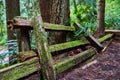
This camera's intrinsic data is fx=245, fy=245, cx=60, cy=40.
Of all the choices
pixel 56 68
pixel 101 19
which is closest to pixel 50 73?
pixel 56 68

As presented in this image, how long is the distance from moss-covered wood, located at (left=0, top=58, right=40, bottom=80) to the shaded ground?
0.68 meters

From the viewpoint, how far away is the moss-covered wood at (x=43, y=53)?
173 inches

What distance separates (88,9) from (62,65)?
719 centimetres

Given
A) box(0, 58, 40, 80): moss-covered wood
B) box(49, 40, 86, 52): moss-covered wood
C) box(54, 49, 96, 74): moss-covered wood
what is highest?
box(49, 40, 86, 52): moss-covered wood

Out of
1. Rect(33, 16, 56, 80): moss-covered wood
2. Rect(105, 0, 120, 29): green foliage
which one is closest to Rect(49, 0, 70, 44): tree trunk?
Rect(33, 16, 56, 80): moss-covered wood

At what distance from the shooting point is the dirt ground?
195 inches

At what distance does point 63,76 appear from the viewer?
4.88 m

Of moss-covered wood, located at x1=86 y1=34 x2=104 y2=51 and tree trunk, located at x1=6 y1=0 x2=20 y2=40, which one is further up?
tree trunk, located at x1=6 y1=0 x2=20 y2=40

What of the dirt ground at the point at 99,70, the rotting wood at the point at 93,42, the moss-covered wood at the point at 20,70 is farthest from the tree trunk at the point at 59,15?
the moss-covered wood at the point at 20,70

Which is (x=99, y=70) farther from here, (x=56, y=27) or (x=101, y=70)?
(x=56, y=27)

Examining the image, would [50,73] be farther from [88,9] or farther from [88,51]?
[88,9]

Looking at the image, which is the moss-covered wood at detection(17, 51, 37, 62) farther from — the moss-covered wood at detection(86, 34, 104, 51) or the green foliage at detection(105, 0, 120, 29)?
the green foliage at detection(105, 0, 120, 29)

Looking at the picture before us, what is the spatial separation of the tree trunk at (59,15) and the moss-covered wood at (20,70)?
2.05 meters

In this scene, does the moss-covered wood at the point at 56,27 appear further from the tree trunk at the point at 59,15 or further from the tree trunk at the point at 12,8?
the tree trunk at the point at 12,8
